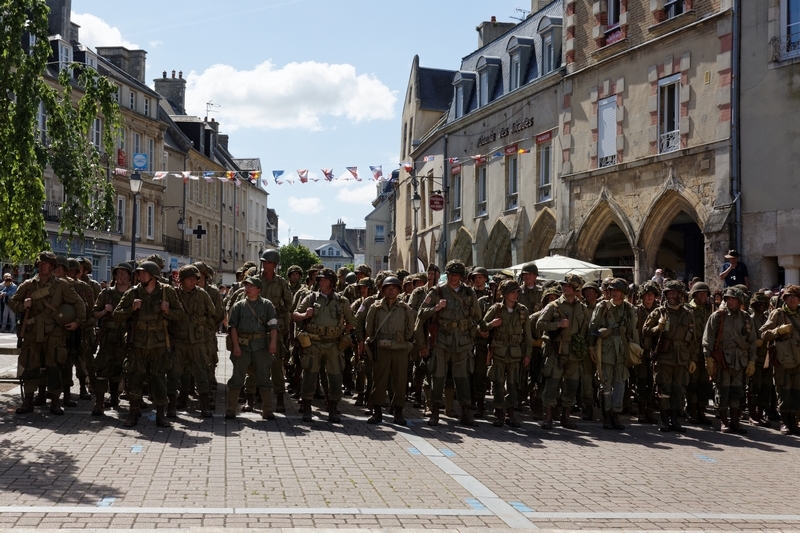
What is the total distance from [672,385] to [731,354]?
800mm

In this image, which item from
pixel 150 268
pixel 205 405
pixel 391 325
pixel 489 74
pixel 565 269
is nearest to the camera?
pixel 150 268

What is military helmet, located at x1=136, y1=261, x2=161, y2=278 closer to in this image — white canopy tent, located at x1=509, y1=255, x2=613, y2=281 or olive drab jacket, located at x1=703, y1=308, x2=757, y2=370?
olive drab jacket, located at x1=703, y1=308, x2=757, y2=370

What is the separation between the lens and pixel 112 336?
1157cm

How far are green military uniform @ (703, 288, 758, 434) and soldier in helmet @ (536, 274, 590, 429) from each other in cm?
156

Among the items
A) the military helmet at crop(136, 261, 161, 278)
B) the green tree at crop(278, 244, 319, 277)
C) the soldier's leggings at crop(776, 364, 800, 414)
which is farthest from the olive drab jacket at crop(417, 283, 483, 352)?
the green tree at crop(278, 244, 319, 277)

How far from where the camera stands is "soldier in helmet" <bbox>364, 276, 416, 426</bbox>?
1127 cm

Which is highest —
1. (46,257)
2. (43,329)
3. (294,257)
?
(294,257)

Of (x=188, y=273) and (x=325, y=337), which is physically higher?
(x=188, y=273)

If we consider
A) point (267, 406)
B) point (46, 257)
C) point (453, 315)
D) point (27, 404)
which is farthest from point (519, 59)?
point (27, 404)

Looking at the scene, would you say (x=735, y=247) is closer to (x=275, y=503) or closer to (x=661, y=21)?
(x=661, y=21)

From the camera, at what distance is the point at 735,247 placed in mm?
→ 20344

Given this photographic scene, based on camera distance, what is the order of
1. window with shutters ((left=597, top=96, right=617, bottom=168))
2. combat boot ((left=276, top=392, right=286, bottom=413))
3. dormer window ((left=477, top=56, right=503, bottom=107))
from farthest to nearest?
dormer window ((left=477, top=56, right=503, bottom=107)) < window with shutters ((left=597, top=96, right=617, bottom=168)) < combat boot ((left=276, top=392, right=286, bottom=413))

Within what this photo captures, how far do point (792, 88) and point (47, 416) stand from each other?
1545cm

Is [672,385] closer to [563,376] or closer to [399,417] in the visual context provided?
[563,376]
